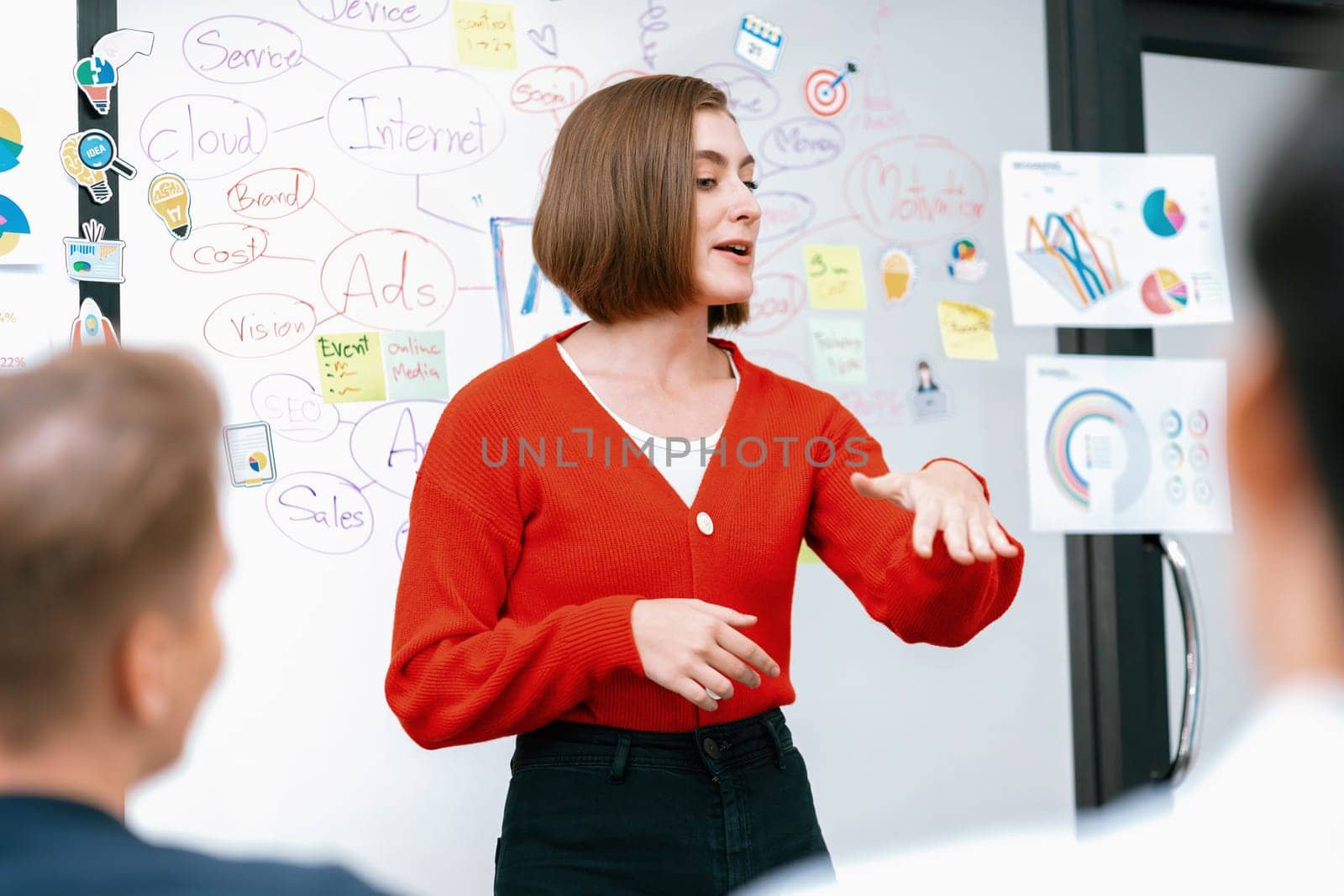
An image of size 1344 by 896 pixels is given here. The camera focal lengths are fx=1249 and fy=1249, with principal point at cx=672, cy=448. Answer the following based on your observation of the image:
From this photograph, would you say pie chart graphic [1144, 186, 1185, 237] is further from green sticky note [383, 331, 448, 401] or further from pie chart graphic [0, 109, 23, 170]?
pie chart graphic [0, 109, 23, 170]

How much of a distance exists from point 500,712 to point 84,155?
1131 millimetres

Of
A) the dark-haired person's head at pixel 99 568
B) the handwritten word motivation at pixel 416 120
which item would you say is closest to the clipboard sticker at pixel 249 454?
the handwritten word motivation at pixel 416 120

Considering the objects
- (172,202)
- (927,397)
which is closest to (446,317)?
(172,202)

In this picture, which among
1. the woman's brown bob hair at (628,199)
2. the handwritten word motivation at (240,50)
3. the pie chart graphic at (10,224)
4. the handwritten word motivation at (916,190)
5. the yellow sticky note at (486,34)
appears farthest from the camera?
the handwritten word motivation at (916,190)

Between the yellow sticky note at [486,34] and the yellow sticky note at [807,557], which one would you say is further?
the yellow sticky note at [807,557]

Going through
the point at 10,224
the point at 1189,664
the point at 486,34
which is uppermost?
the point at 486,34

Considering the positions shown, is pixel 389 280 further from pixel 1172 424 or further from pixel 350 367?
pixel 1172 424

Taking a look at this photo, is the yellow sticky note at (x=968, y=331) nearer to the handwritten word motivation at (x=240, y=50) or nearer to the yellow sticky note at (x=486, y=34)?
the yellow sticky note at (x=486, y=34)

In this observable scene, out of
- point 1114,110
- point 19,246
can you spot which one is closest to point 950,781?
point 1114,110

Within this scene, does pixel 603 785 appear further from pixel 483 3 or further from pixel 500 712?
pixel 483 3

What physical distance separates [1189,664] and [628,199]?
4.26ft

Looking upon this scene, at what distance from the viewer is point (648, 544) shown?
4.54 ft

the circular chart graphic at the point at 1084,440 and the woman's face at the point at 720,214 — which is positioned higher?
the woman's face at the point at 720,214

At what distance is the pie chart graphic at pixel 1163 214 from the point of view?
241 centimetres
